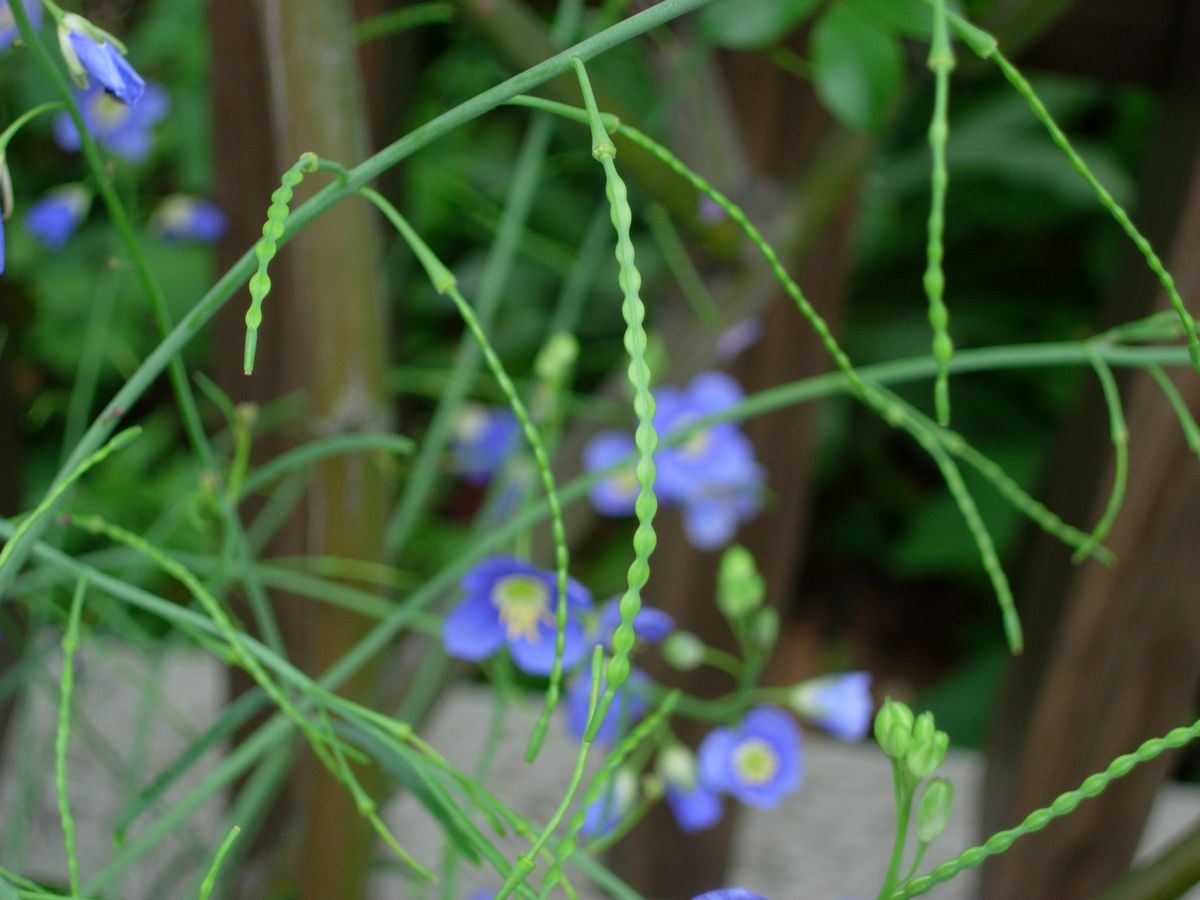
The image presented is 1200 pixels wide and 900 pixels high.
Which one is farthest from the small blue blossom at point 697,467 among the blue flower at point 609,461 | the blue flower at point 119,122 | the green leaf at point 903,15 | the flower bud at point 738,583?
the blue flower at point 119,122

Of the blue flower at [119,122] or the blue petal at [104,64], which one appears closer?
the blue petal at [104,64]

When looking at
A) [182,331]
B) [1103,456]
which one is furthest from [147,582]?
[182,331]

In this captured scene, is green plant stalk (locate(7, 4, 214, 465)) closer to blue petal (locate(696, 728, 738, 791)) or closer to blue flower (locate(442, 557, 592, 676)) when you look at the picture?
blue flower (locate(442, 557, 592, 676))

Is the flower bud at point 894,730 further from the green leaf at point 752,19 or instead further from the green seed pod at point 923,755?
the green leaf at point 752,19

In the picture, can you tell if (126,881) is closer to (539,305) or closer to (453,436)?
(453,436)

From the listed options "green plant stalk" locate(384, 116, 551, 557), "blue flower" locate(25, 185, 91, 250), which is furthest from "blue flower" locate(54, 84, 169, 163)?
"green plant stalk" locate(384, 116, 551, 557)

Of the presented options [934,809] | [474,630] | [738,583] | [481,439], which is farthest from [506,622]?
[481,439]
